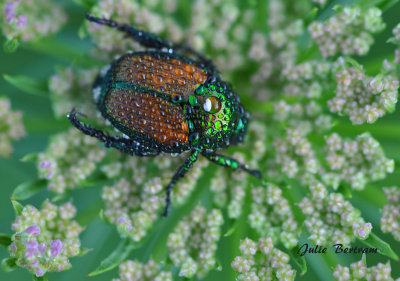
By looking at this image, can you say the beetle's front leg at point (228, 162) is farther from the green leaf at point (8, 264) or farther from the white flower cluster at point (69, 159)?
the green leaf at point (8, 264)

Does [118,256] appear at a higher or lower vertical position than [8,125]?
lower

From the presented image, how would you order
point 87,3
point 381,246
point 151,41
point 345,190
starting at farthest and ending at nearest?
point 151,41 → point 87,3 → point 345,190 → point 381,246

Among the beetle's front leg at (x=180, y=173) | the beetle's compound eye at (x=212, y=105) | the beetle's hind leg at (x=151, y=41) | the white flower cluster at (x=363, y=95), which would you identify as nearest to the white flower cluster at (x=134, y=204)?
the beetle's front leg at (x=180, y=173)

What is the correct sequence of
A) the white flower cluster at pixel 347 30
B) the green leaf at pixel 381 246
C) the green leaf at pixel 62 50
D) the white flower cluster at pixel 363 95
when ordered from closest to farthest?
the green leaf at pixel 381 246 → the white flower cluster at pixel 363 95 → the white flower cluster at pixel 347 30 → the green leaf at pixel 62 50

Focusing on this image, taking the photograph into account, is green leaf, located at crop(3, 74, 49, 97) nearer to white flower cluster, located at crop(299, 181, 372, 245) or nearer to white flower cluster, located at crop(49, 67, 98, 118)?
white flower cluster, located at crop(49, 67, 98, 118)

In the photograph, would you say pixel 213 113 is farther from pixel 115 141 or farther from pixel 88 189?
pixel 88 189

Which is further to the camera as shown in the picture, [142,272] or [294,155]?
[294,155]

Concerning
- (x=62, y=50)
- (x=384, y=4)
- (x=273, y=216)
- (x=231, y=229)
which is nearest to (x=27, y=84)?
(x=62, y=50)

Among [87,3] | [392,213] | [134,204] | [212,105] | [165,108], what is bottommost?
[134,204]
